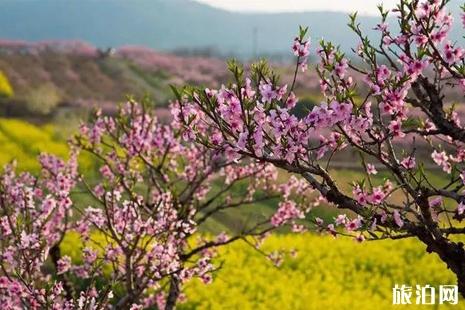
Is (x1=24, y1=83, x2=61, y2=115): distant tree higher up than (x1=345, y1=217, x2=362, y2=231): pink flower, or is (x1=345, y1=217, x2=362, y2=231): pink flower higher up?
(x1=24, y1=83, x2=61, y2=115): distant tree

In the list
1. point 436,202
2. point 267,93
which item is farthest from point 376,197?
point 267,93

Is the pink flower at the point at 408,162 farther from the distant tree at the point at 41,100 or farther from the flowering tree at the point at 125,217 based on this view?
the distant tree at the point at 41,100

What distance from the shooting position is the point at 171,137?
→ 12969 millimetres

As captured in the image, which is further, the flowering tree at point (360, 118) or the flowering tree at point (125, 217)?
the flowering tree at point (125, 217)

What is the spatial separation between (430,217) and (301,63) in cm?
183

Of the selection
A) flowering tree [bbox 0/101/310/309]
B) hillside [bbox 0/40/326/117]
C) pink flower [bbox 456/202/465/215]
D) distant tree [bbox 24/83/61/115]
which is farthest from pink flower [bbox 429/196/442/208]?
distant tree [bbox 24/83/61/115]

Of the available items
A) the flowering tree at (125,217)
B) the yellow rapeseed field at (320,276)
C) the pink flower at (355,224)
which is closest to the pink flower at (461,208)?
the pink flower at (355,224)

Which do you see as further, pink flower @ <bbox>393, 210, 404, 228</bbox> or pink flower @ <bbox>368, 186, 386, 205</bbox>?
pink flower @ <bbox>368, 186, 386, 205</bbox>

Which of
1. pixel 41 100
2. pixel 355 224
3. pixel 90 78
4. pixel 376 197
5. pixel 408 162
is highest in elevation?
pixel 90 78

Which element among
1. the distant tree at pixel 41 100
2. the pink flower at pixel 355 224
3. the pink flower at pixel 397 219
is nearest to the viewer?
the pink flower at pixel 397 219

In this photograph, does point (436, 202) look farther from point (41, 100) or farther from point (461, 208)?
point (41, 100)

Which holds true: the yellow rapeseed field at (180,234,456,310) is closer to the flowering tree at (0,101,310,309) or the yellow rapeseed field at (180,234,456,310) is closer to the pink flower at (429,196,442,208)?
the flowering tree at (0,101,310,309)

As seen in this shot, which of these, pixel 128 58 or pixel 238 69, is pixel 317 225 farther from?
pixel 128 58

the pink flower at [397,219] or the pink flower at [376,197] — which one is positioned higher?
the pink flower at [376,197]
